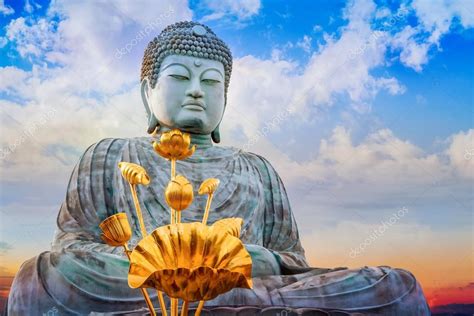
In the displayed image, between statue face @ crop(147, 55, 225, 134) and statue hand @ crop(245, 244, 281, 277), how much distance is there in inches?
57.0

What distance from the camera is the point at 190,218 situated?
523cm

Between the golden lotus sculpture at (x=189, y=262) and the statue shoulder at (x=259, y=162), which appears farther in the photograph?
the statue shoulder at (x=259, y=162)

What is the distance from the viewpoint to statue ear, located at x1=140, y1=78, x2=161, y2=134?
592cm

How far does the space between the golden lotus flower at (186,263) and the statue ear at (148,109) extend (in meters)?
3.77

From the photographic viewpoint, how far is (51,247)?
206 inches

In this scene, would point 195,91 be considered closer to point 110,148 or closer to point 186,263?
point 110,148

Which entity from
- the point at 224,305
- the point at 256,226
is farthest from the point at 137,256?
the point at 256,226

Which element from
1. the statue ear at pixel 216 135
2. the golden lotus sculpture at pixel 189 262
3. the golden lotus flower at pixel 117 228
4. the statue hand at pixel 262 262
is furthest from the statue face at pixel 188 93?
the golden lotus sculpture at pixel 189 262

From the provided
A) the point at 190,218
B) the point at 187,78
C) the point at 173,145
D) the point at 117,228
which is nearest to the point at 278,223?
the point at 190,218

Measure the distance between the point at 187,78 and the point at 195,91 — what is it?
14 centimetres

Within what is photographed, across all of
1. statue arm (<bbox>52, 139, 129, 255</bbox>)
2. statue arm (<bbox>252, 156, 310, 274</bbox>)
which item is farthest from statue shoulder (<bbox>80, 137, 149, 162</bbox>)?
statue arm (<bbox>252, 156, 310, 274</bbox>)

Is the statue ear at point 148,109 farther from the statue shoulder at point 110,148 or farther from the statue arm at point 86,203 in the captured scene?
the statue arm at point 86,203

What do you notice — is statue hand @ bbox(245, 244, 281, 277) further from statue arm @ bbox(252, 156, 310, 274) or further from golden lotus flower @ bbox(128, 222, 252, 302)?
golden lotus flower @ bbox(128, 222, 252, 302)

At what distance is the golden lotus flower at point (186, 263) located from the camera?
2.15m
